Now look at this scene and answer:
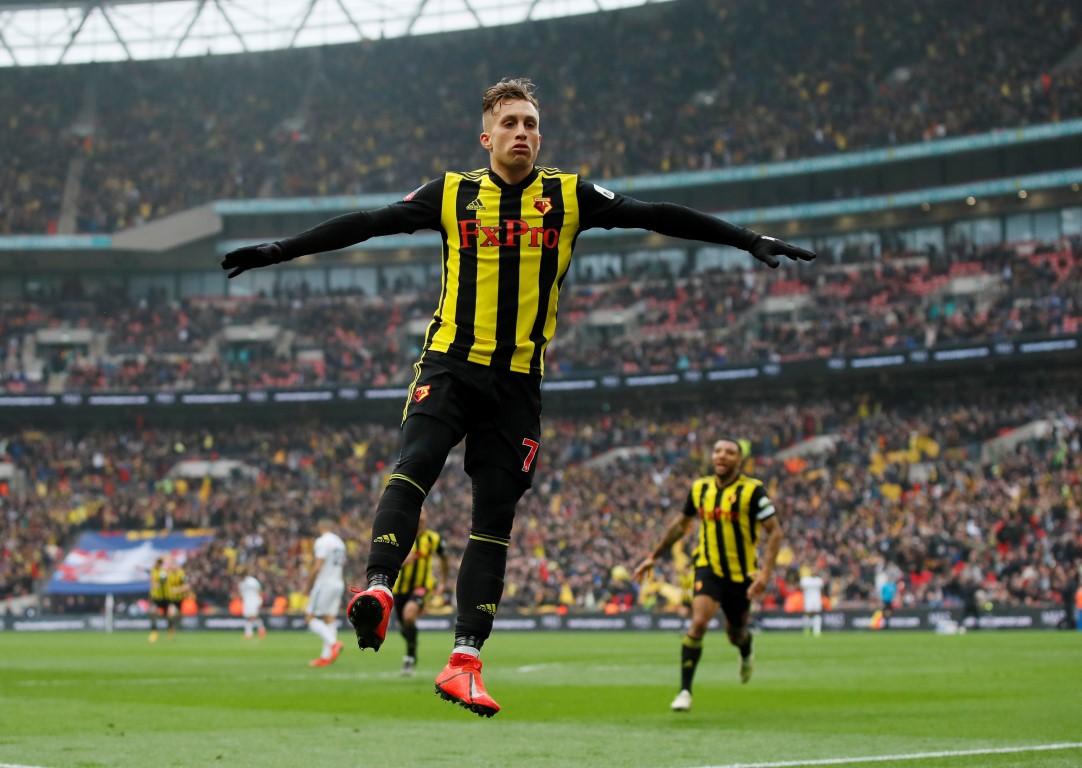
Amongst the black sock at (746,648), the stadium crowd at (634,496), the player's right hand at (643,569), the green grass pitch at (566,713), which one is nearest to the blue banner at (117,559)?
the stadium crowd at (634,496)

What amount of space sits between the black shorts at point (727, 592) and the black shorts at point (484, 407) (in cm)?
854

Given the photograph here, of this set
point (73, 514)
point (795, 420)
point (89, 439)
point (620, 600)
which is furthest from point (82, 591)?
point (795, 420)

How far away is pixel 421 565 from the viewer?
21.1 meters

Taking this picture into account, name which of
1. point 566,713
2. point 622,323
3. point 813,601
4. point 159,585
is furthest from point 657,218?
point 622,323

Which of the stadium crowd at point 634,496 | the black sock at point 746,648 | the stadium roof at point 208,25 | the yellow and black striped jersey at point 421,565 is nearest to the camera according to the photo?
the black sock at point 746,648

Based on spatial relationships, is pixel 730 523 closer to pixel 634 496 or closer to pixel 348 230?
pixel 348 230

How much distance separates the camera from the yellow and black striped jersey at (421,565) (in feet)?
67.7

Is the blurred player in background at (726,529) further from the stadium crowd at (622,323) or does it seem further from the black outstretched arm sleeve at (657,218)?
the stadium crowd at (622,323)

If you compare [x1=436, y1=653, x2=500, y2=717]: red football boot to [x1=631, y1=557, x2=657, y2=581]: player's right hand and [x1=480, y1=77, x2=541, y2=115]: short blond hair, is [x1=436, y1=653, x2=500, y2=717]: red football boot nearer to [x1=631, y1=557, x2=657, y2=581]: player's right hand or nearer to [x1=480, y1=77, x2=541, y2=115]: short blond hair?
[x1=480, y1=77, x2=541, y2=115]: short blond hair

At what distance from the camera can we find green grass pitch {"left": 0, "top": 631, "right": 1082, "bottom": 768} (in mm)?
9500

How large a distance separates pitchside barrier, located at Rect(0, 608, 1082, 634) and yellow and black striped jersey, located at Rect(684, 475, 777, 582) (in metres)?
23.4

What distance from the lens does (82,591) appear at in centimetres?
5453

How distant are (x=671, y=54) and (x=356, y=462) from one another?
24151 mm

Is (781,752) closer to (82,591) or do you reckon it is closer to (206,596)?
(206,596)
